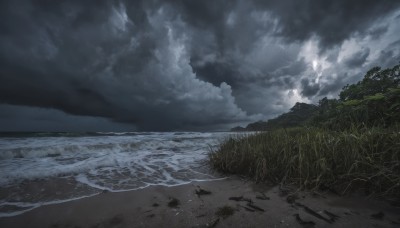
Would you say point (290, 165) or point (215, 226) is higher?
point (290, 165)

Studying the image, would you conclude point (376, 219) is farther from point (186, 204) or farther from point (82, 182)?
point (82, 182)

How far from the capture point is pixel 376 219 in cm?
209

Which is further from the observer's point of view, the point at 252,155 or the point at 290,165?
the point at 252,155

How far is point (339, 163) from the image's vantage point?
3.00 metres

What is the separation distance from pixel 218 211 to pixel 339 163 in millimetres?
2062

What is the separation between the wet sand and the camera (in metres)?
2.18

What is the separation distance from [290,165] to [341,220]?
123 cm

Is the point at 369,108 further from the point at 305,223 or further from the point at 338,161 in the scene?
the point at 305,223

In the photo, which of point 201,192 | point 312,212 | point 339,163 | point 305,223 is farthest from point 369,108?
point 201,192

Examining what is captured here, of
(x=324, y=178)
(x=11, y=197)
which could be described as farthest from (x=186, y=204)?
(x=11, y=197)

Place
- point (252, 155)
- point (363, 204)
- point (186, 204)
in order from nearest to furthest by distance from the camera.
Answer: point (363, 204) < point (186, 204) < point (252, 155)

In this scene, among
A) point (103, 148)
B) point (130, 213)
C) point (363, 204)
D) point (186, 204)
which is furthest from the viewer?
point (103, 148)

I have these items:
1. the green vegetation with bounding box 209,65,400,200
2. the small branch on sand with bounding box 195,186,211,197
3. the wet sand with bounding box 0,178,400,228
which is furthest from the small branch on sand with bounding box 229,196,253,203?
the green vegetation with bounding box 209,65,400,200

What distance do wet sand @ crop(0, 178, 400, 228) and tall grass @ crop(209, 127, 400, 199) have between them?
0.80ft
